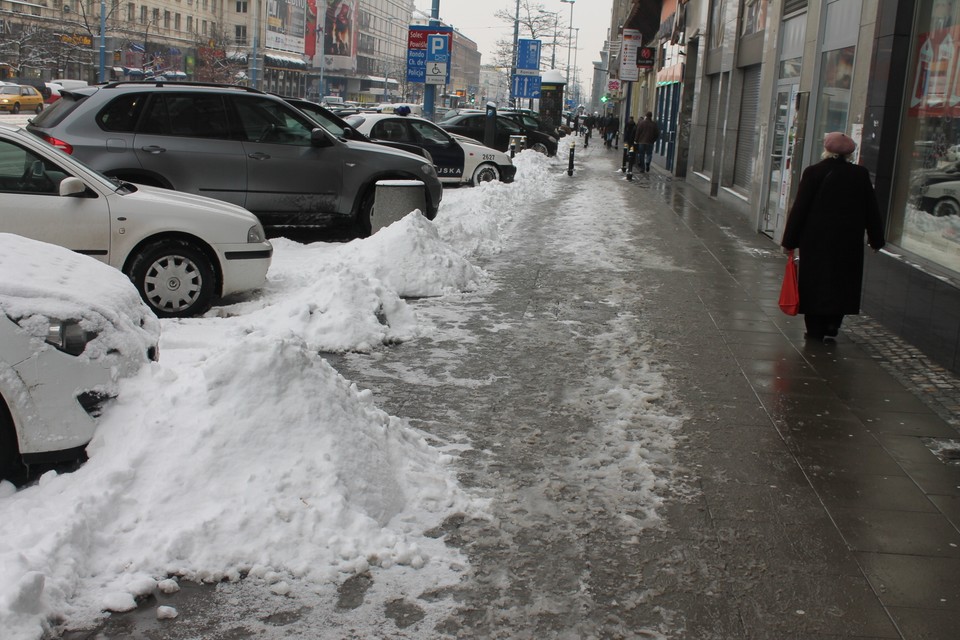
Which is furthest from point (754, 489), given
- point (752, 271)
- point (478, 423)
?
point (752, 271)

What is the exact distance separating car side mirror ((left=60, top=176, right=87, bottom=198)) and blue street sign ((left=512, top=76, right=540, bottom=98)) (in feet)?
121

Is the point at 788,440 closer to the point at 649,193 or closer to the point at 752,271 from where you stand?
the point at 752,271

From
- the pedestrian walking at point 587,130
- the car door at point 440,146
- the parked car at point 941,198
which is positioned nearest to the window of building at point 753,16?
the car door at point 440,146

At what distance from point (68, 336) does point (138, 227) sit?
3.51 meters

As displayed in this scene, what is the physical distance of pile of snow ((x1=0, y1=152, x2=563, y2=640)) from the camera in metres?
3.56

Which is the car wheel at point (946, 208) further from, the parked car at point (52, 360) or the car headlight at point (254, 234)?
the parked car at point (52, 360)

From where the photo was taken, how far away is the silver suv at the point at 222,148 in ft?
34.2

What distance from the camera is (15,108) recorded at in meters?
42.9

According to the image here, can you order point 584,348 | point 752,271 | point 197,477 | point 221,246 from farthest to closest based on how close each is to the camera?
point 752,271
point 221,246
point 584,348
point 197,477

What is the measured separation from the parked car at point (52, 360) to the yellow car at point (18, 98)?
1690 inches

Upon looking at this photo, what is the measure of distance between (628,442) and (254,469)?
2.14 meters

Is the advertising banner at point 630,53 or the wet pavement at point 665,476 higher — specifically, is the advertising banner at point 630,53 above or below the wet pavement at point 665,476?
above

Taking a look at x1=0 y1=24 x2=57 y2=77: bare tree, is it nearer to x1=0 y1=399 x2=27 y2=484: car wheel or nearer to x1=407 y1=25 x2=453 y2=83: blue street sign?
x1=407 y1=25 x2=453 y2=83: blue street sign

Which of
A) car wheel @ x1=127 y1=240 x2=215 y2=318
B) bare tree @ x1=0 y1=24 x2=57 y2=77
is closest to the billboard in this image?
bare tree @ x1=0 y1=24 x2=57 y2=77
